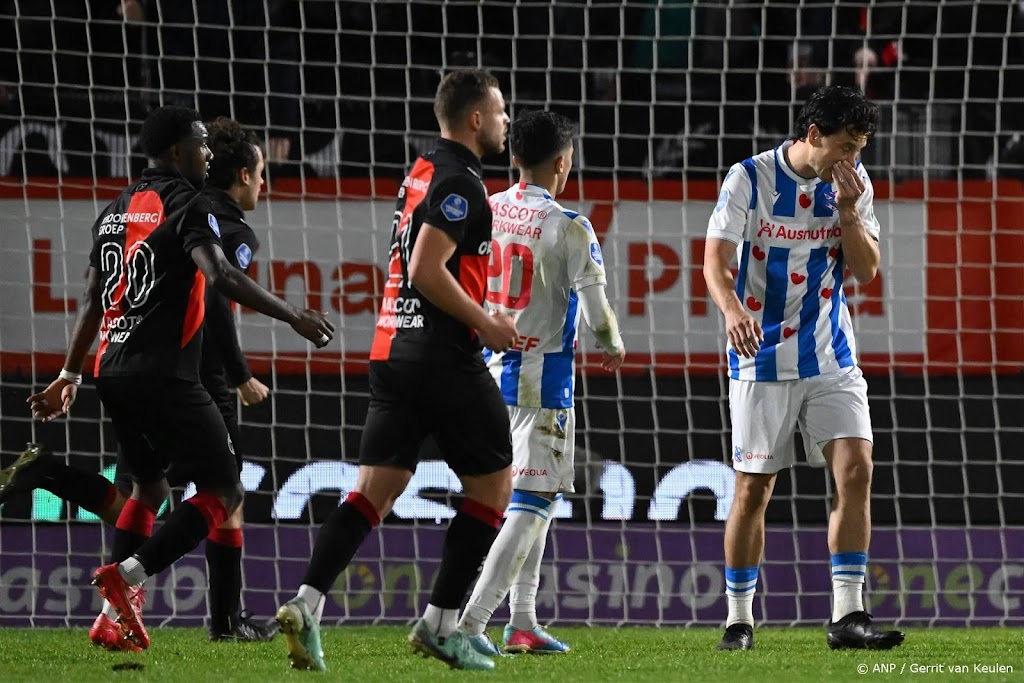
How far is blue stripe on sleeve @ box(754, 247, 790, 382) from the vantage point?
179 inches

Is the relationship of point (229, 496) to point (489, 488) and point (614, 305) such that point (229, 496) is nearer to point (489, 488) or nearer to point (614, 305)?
point (489, 488)

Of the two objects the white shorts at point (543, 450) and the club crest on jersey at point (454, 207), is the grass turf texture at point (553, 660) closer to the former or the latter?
the white shorts at point (543, 450)

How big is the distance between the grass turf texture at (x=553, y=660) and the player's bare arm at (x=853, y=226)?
1158 mm

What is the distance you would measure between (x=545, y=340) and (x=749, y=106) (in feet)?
12.9

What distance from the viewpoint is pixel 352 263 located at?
7.05 metres

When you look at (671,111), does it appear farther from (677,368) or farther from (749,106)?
(677,368)

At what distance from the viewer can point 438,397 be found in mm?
3570

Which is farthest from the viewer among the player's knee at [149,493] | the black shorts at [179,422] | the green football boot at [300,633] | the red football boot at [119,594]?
the player's knee at [149,493]

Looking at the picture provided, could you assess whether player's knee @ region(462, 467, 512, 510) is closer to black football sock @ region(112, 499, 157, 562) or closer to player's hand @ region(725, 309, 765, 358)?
player's hand @ region(725, 309, 765, 358)

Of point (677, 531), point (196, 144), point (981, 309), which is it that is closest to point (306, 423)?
point (677, 531)

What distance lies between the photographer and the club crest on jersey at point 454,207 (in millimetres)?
3559

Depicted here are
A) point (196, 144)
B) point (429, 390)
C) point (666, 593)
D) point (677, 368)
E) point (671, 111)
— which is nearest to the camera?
point (429, 390)

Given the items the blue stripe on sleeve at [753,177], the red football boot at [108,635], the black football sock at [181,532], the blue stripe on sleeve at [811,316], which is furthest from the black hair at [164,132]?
the blue stripe on sleeve at [811,316]

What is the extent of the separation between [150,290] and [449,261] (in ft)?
3.70
